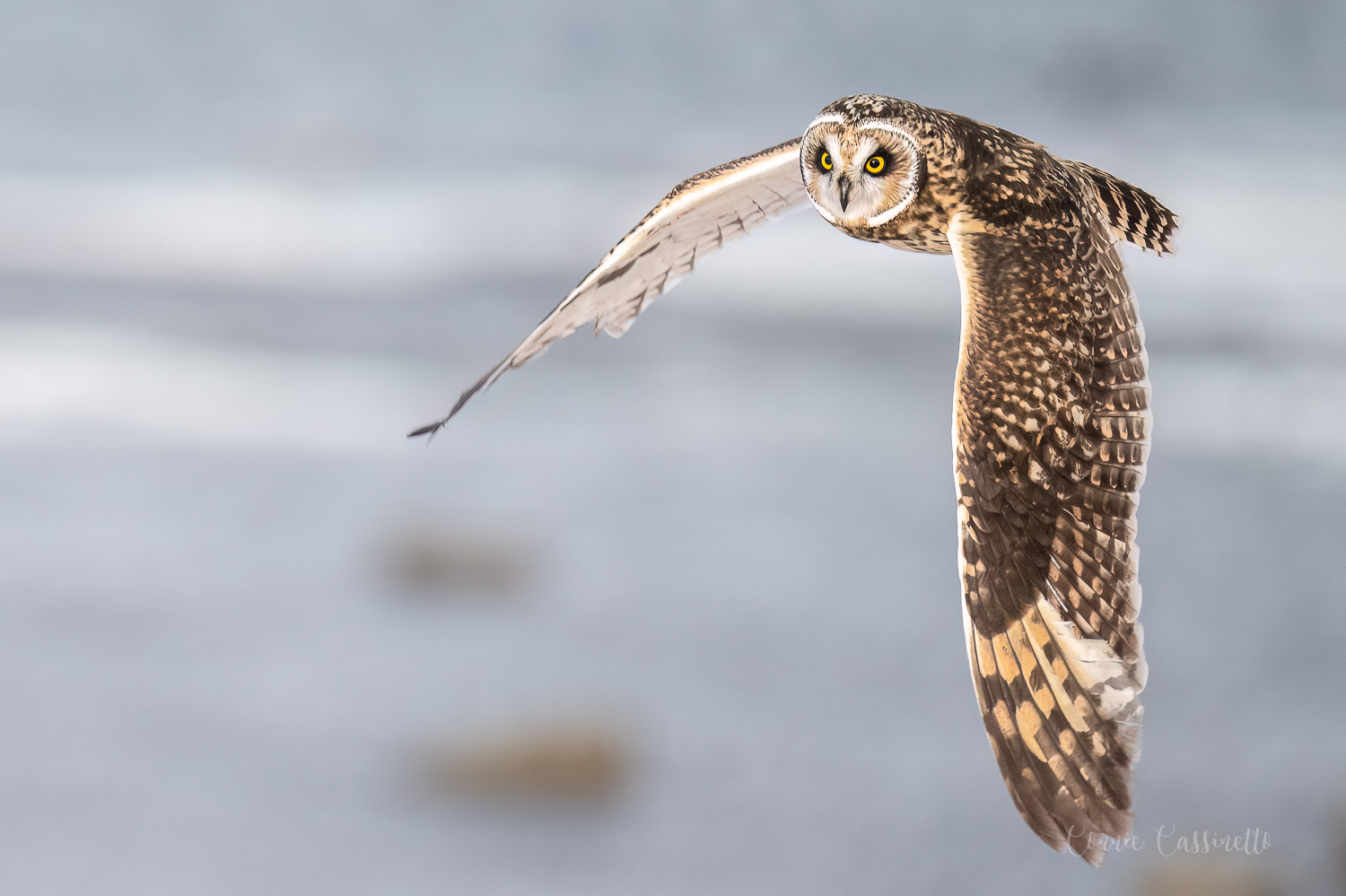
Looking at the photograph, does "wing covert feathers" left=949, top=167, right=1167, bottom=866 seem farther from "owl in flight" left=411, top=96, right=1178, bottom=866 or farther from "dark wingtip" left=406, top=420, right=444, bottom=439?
"dark wingtip" left=406, top=420, right=444, bottom=439

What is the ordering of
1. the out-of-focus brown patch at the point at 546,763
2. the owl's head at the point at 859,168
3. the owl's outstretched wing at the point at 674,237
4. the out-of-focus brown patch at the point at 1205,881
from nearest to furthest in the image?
1. the owl's head at the point at 859,168
2. the owl's outstretched wing at the point at 674,237
3. the out-of-focus brown patch at the point at 1205,881
4. the out-of-focus brown patch at the point at 546,763

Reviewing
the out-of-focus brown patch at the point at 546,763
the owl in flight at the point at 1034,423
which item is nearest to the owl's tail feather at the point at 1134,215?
the owl in flight at the point at 1034,423

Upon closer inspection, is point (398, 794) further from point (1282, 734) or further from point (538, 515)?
point (1282, 734)

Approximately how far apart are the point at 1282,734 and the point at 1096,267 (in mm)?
9639

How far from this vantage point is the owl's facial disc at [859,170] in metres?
0.52

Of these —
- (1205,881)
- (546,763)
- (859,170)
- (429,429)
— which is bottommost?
(546,763)

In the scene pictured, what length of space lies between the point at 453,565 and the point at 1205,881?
17.8 feet

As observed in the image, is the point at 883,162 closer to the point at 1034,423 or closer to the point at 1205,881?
the point at 1034,423

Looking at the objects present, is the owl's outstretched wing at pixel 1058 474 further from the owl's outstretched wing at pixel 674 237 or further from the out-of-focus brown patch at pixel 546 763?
the out-of-focus brown patch at pixel 546 763

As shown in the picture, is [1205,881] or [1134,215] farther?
[1205,881]

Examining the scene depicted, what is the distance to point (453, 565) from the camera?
892 centimetres

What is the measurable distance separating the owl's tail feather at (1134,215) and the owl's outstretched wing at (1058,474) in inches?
3.8

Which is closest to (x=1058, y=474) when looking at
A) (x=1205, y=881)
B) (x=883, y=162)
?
(x=883, y=162)

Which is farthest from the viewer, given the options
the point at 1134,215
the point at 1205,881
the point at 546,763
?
the point at 546,763
